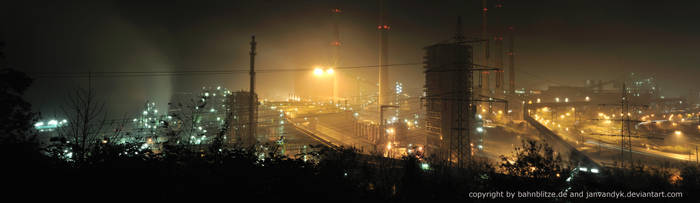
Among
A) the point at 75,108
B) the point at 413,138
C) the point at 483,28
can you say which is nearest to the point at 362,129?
the point at 413,138

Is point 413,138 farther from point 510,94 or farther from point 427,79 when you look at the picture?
point 510,94

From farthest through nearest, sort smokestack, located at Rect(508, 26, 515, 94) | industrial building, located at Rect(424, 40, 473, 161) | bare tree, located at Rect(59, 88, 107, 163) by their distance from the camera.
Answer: smokestack, located at Rect(508, 26, 515, 94), industrial building, located at Rect(424, 40, 473, 161), bare tree, located at Rect(59, 88, 107, 163)

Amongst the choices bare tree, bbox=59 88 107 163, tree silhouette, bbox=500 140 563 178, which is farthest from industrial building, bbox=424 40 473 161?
bare tree, bbox=59 88 107 163

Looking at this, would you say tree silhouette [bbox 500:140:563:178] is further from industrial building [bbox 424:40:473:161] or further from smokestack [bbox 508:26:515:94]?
smokestack [bbox 508:26:515:94]

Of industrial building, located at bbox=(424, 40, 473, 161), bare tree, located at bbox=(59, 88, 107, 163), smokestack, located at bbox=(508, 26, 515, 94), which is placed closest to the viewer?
bare tree, located at bbox=(59, 88, 107, 163)

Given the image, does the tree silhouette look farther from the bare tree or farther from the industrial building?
the industrial building

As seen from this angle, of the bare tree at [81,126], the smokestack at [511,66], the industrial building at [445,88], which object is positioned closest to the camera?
the bare tree at [81,126]

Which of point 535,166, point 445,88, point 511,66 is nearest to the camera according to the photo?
point 535,166

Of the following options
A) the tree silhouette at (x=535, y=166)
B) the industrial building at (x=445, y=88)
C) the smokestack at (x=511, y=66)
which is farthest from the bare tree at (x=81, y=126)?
the smokestack at (x=511, y=66)

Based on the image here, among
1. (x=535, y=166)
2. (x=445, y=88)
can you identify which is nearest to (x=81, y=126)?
(x=535, y=166)

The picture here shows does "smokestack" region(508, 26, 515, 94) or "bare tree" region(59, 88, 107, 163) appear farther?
"smokestack" region(508, 26, 515, 94)

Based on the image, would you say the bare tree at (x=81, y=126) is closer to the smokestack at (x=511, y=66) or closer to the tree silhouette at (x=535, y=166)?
the tree silhouette at (x=535, y=166)

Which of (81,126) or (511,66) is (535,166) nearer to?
(81,126)

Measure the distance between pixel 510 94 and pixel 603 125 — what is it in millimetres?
13149
